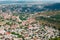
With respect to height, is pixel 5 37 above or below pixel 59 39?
above

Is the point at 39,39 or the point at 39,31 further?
the point at 39,31

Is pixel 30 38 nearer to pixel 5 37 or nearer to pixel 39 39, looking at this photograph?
pixel 39 39

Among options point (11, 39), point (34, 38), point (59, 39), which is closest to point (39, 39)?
point (34, 38)

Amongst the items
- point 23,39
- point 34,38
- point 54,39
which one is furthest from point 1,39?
point 54,39

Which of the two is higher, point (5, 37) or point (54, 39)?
point (5, 37)

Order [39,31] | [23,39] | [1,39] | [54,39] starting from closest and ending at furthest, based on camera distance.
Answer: [1,39], [23,39], [54,39], [39,31]

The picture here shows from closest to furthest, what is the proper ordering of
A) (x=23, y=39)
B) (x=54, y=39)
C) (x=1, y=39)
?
(x=1, y=39) < (x=23, y=39) < (x=54, y=39)

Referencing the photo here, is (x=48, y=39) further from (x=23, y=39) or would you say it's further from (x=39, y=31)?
(x=39, y=31)

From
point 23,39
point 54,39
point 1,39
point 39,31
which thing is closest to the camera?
point 1,39

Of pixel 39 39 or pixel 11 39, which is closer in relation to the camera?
pixel 11 39
